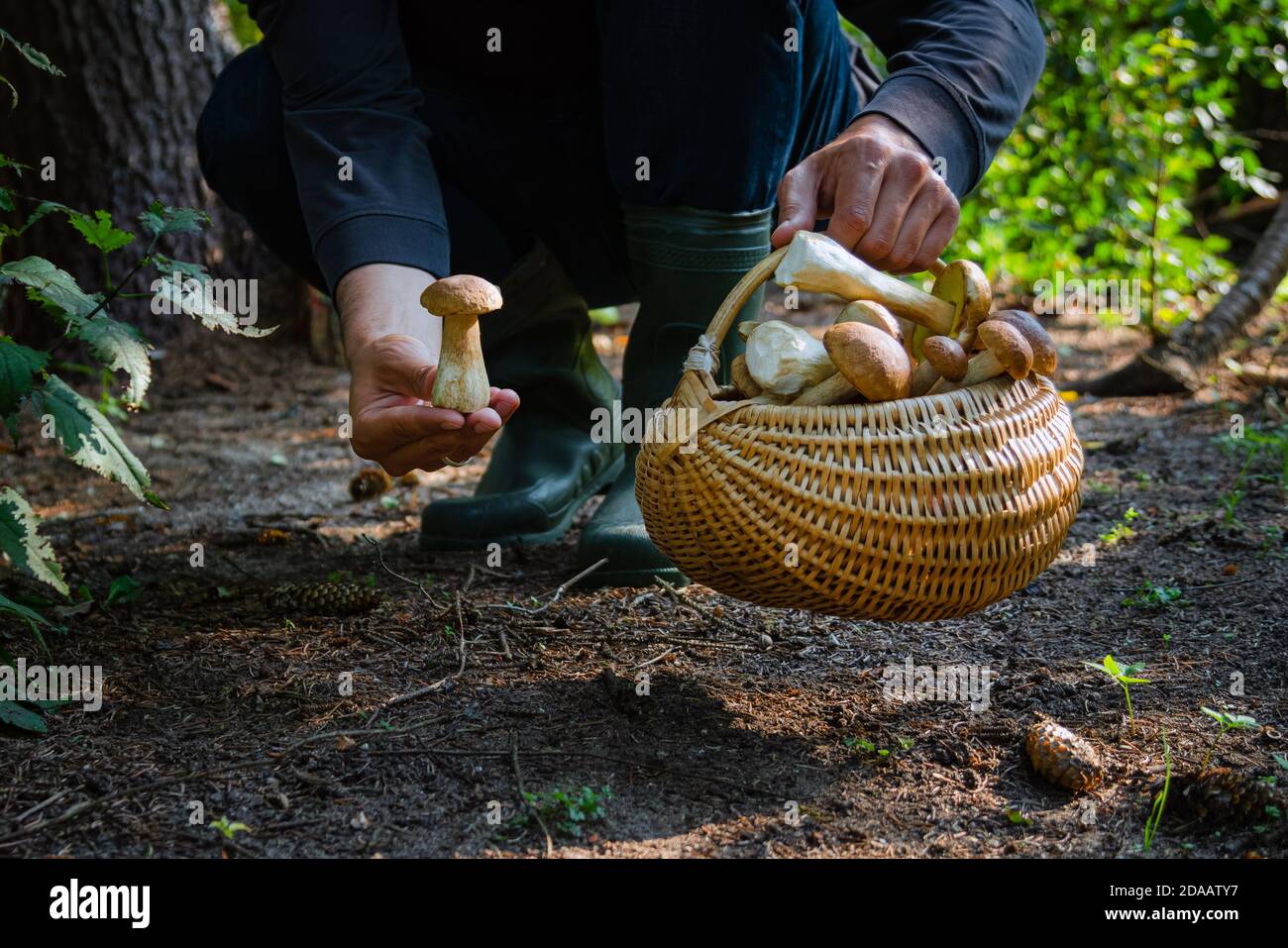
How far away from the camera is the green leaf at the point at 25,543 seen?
1.75 meters

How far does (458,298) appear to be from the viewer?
1651 mm

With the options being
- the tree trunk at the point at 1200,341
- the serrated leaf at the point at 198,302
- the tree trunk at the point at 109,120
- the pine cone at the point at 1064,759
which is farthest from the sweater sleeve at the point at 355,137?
the tree trunk at the point at 1200,341

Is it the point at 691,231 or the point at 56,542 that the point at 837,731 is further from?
the point at 56,542

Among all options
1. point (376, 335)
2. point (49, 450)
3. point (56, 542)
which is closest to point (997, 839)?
point (376, 335)

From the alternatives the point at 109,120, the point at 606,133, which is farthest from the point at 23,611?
the point at 109,120

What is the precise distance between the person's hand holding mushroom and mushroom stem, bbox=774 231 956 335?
44 centimetres

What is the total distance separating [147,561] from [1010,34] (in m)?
2.02

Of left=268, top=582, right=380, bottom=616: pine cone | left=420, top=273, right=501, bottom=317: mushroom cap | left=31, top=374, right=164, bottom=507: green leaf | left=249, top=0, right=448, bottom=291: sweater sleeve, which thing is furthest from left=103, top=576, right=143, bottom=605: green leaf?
left=420, top=273, right=501, bottom=317: mushroom cap

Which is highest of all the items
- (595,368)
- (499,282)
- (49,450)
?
(499,282)

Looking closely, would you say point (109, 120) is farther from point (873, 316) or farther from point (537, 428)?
point (873, 316)

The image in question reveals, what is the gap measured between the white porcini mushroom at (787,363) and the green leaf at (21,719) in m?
1.16

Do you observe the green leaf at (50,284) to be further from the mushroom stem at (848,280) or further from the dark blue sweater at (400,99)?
the mushroom stem at (848,280)

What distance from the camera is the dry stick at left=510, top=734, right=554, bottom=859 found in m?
1.43

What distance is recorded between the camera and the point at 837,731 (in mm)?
1753
